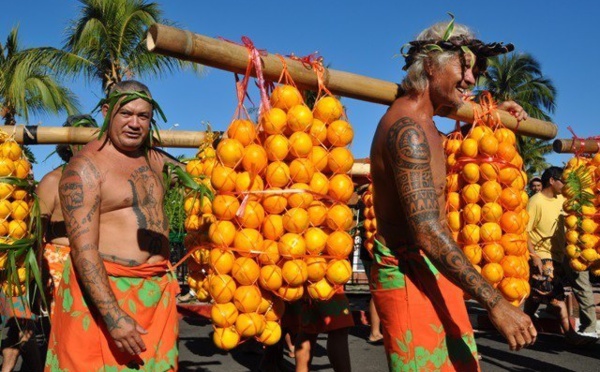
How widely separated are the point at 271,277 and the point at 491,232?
4.64ft

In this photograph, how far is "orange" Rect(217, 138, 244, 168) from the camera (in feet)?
9.38

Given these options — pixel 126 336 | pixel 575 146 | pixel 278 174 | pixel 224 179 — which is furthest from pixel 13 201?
pixel 575 146

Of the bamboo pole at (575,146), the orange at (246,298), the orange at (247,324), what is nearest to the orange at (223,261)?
the orange at (246,298)

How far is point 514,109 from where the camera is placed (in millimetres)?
3969

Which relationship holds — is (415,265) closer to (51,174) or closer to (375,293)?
(375,293)

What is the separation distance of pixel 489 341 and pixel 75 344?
5808mm

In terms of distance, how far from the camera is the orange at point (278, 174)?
2875 millimetres

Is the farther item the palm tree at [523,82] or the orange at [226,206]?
the palm tree at [523,82]

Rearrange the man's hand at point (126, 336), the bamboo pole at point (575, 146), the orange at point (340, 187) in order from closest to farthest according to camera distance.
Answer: the man's hand at point (126, 336)
the orange at point (340, 187)
the bamboo pole at point (575, 146)

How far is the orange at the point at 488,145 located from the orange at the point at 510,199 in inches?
9.5

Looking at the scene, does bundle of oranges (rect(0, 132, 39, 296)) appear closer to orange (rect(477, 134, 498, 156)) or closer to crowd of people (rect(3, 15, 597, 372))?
crowd of people (rect(3, 15, 597, 372))

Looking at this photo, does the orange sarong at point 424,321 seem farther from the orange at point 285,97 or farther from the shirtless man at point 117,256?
the shirtless man at point 117,256

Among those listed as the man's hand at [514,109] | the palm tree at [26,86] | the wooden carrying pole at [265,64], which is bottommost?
the wooden carrying pole at [265,64]

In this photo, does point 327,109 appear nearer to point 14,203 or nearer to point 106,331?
point 106,331
